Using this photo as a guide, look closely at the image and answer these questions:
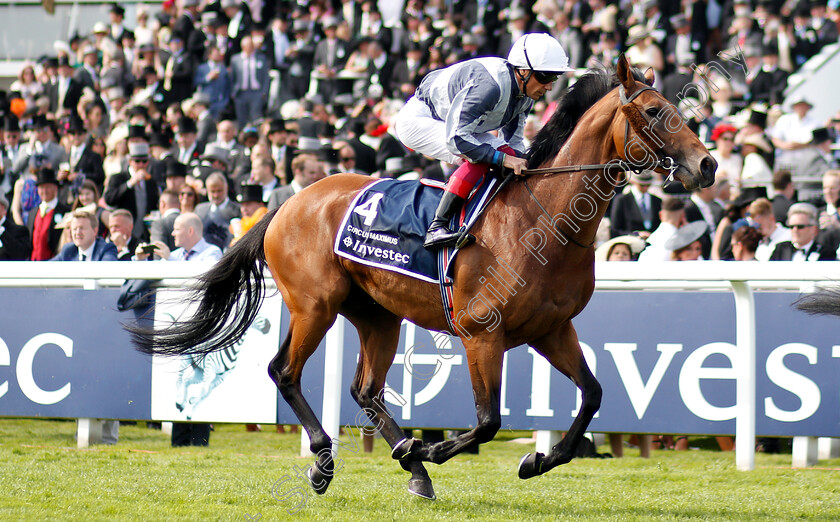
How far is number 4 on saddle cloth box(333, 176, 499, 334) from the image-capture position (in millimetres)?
4621

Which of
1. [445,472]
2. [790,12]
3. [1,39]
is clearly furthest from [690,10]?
[1,39]

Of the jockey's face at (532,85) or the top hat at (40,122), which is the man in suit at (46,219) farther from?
the jockey's face at (532,85)

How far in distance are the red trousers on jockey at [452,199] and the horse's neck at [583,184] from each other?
0.28m

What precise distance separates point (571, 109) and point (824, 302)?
4.79 feet

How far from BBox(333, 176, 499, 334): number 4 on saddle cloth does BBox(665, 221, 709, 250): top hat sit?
284 cm

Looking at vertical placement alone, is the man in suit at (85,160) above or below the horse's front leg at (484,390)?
above

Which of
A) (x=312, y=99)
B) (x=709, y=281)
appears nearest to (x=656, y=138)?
(x=709, y=281)

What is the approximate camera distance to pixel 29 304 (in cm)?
696

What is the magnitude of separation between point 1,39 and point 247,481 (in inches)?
625

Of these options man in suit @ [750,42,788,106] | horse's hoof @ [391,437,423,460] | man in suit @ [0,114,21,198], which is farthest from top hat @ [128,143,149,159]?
horse's hoof @ [391,437,423,460]

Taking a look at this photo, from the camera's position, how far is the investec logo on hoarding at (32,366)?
6.83 m

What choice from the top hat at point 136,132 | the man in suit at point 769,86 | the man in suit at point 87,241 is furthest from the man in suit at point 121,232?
the man in suit at point 769,86

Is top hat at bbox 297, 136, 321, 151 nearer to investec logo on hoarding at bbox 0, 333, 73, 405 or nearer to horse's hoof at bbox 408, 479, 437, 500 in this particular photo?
investec logo on hoarding at bbox 0, 333, 73, 405

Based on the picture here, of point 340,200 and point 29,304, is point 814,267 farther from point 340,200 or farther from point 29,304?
point 29,304
